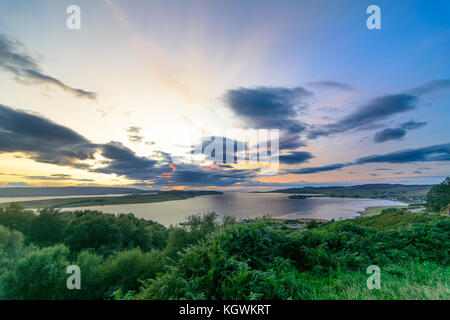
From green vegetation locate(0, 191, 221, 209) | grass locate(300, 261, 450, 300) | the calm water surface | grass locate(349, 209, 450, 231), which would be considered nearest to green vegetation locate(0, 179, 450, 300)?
grass locate(300, 261, 450, 300)

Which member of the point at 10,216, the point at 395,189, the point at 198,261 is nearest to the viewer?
the point at 198,261

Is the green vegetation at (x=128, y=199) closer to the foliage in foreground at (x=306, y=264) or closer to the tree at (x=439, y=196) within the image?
the foliage in foreground at (x=306, y=264)

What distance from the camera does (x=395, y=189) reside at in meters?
63.4

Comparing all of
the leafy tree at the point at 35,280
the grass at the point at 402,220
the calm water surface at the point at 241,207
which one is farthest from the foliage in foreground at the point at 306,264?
the calm water surface at the point at 241,207

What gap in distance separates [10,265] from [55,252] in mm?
1830

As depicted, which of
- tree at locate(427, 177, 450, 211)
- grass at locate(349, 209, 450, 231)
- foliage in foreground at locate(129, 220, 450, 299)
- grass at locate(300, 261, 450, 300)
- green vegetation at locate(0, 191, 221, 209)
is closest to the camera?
foliage in foreground at locate(129, 220, 450, 299)

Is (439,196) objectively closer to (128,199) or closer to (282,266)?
(282,266)

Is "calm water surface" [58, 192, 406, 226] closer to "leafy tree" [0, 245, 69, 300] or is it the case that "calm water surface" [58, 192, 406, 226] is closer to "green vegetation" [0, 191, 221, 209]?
"green vegetation" [0, 191, 221, 209]

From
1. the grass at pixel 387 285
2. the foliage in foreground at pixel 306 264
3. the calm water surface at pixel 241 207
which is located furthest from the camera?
the calm water surface at pixel 241 207

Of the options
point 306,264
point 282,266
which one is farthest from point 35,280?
point 306,264

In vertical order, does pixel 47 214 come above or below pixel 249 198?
below
